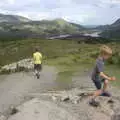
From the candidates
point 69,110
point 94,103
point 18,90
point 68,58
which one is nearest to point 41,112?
point 69,110

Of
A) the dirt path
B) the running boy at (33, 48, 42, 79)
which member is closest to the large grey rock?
the dirt path

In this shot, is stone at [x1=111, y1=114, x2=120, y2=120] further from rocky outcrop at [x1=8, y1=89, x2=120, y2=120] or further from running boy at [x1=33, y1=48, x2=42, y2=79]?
running boy at [x1=33, y1=48, x2=42, y2=79]

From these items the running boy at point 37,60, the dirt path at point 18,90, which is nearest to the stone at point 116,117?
the dirt path at point 18,90

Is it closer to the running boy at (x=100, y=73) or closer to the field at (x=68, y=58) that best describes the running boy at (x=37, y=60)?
the field at (x=68, y=58)

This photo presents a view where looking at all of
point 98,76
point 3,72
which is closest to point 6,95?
point 98,76

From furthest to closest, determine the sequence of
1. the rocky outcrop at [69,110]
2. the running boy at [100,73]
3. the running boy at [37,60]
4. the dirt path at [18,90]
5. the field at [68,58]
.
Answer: the field at [68,58]
the running boy at [37,60]
the dirt path at [18,90]
the running boy at [100,73]
the rocky outcrop at [69,110]

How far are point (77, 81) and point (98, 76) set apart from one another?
1387cm

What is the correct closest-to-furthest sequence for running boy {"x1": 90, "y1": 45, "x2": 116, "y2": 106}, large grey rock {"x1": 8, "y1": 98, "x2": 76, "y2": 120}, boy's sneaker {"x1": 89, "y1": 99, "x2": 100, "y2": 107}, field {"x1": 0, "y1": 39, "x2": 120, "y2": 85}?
1. large grey rock {"x1": 8, "y1": 98, "x2": 76, "y2": 120}
2. running boy {"x1": 90, "y1": 45, "x2": 116, "y2": 106}
3. boy's sneaker {"x1": 89, "y1": 99, "x2": 100, "y2": 107}
4. field {"x1": 0, "y1": 39, "x2": 120, "y2": 85}

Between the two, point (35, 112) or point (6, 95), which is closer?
point (35, 112)

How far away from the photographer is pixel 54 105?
15.9m

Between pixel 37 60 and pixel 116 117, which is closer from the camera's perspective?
pixel 116 117

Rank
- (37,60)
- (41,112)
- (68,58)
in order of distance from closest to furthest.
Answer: (41,112)
(37,60)
(68,58)

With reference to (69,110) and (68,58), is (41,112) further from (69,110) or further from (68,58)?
(68,58)

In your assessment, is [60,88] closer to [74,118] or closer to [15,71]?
[74,118]
